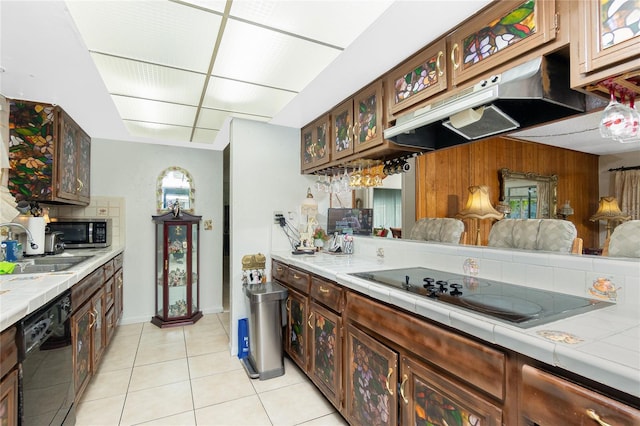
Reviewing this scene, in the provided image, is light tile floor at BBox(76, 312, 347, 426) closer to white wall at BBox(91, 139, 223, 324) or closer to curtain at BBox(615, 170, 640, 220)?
white wall at BBox(91, 139, 223, 324)

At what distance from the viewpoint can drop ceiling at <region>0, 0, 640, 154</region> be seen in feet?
4.58

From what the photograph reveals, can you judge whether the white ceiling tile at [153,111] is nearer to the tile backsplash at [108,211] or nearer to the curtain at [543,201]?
the tile backsplash at [108,211]

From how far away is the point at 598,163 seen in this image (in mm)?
2039

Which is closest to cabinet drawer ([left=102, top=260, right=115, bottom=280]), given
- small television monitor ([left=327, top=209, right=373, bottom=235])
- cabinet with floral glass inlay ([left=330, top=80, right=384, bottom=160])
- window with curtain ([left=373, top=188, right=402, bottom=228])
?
small television monitor ([left=327, top=209, right=373, bottom=235])

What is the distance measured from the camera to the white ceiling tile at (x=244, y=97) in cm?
223

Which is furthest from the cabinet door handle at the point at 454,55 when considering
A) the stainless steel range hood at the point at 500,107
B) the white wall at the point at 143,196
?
the white wall at the point at 143,196

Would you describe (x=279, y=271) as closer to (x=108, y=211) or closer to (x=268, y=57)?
(x=268, y=57)

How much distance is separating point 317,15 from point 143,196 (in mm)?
3314

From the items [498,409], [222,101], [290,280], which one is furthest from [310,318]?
[222,101]

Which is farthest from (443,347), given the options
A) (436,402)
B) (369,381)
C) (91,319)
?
(91,319)

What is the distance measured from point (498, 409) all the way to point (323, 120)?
7.87ft

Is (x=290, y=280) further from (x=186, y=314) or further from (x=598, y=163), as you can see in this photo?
(x=598, y=163)

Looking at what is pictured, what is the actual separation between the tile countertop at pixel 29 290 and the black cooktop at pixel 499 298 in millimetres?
1547

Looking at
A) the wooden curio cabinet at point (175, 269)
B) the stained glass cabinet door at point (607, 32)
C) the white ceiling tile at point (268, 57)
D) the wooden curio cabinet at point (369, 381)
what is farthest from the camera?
the wooden curio cabinet at point (175, 269)
